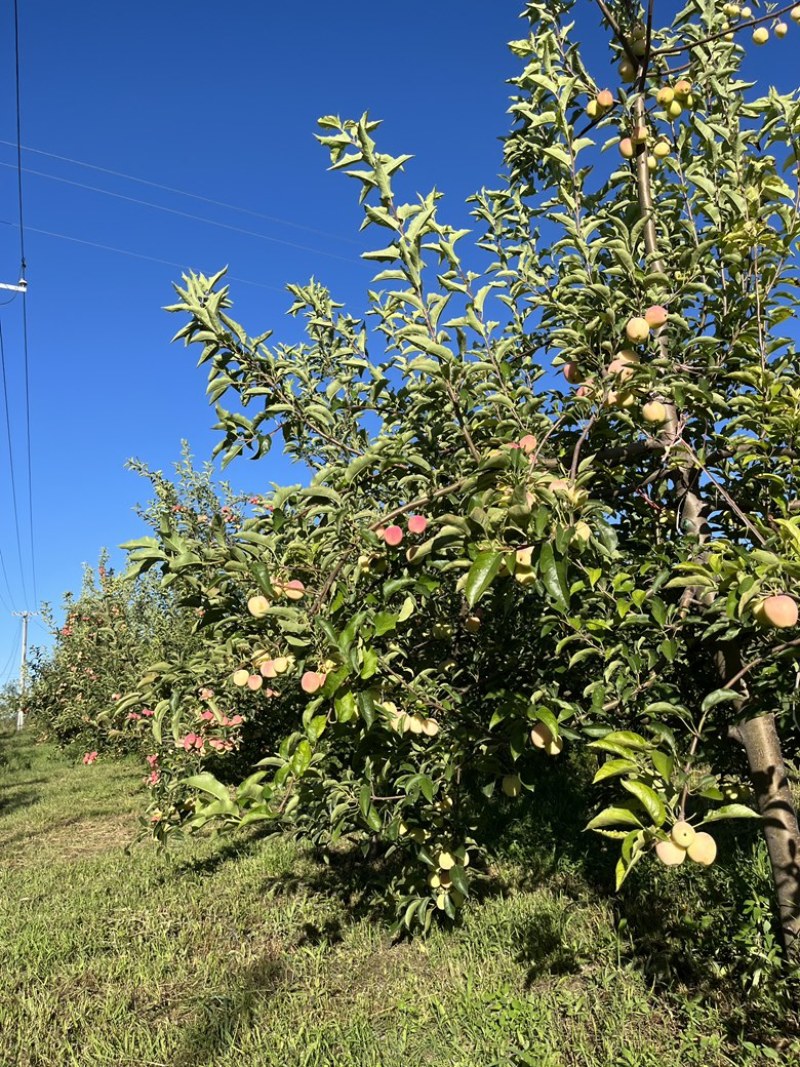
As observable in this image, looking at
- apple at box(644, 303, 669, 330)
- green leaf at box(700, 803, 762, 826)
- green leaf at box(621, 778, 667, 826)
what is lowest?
green leaf at box(700, 803, 762, 826)

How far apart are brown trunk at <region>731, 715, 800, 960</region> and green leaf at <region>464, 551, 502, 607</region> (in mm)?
1425

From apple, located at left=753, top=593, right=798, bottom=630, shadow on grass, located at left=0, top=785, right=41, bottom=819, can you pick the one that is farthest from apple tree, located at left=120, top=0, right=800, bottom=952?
shadow on grass, located at left=0, top=785, right=41, bottom=819

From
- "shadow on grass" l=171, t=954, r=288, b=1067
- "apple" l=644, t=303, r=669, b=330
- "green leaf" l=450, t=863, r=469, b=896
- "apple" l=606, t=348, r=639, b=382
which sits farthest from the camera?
"green leaf" l=450, t=863, r=469, b=896

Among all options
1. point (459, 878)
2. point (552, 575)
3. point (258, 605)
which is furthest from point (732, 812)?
point (459, 878)

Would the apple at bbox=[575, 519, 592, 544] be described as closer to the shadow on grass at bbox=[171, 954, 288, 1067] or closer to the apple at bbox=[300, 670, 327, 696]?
the apple at bbox=[300, 670, 327, 696]

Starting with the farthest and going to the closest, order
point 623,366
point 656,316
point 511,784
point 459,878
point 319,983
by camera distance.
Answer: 1. point 319,983
2. point 459,878
3. point 511,784
4. point 656,316
5. point 623,366

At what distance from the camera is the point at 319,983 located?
2918mm

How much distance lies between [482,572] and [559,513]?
0.74 feet

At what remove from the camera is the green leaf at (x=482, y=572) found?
117 centimetres

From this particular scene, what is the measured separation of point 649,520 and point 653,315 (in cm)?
76

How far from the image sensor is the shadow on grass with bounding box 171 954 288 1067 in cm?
251

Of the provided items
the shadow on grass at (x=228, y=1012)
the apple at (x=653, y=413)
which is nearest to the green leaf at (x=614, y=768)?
the apple at (x=653, y=413)

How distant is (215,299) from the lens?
1.94 metres

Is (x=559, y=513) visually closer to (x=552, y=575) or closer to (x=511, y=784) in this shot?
(x=552, y=575)
